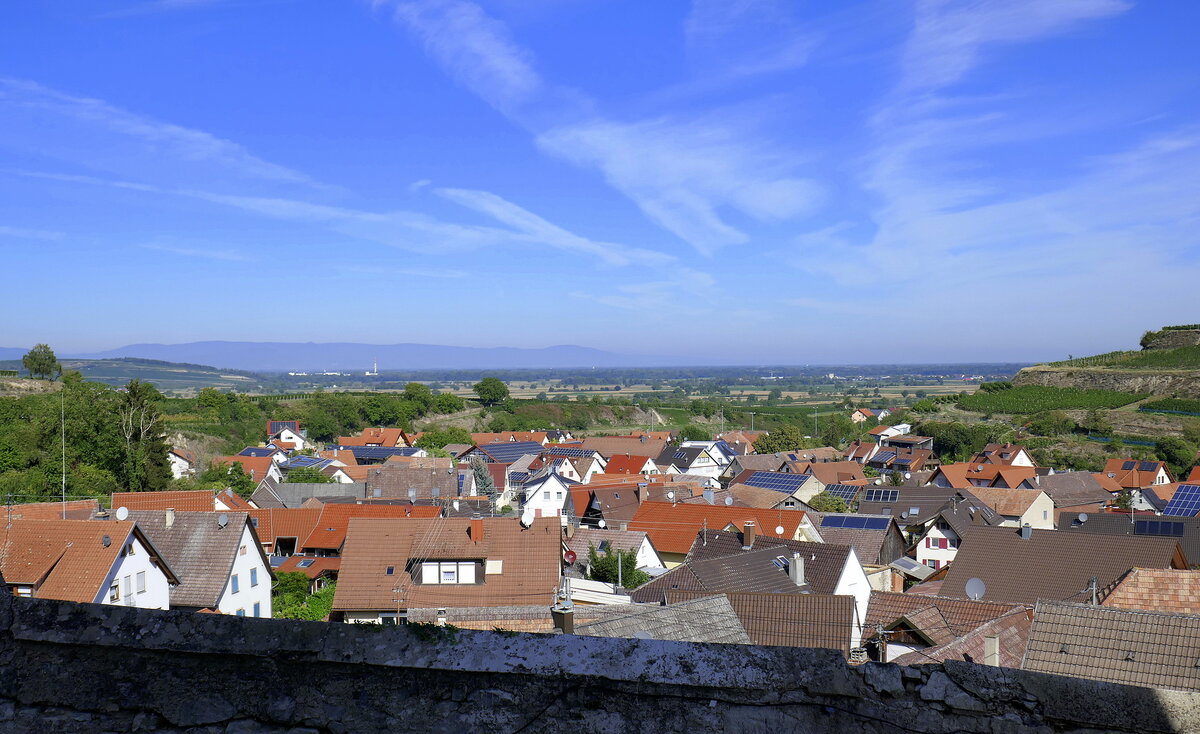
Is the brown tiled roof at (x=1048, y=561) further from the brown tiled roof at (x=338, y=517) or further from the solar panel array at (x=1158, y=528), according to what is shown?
the brown tiled roof at (x=338, y=517)

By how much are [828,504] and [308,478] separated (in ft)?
103

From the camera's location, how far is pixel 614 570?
25.5 m

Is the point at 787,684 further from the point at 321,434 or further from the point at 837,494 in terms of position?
the point at 321,434

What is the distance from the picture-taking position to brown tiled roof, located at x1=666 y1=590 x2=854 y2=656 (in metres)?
15.7

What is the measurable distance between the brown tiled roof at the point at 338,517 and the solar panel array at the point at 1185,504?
3687cm

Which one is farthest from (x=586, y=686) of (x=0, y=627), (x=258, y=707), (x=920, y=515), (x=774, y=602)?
(x=920, y=515)

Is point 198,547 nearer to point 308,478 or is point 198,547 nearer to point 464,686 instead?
point 464,686

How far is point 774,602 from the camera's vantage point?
16609 mm

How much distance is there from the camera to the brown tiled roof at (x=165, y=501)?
2817cm

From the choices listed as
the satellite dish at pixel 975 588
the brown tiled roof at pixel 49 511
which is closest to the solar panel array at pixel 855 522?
the satellite dish at pixel 975 588

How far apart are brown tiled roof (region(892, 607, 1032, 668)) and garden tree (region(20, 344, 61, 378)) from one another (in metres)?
69.1

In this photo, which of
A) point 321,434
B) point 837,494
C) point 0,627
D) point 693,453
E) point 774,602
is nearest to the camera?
point 0,627

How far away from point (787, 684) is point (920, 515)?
40.6 m

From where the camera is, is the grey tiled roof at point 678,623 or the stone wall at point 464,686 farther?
the grey tiled roof at point 678,623
